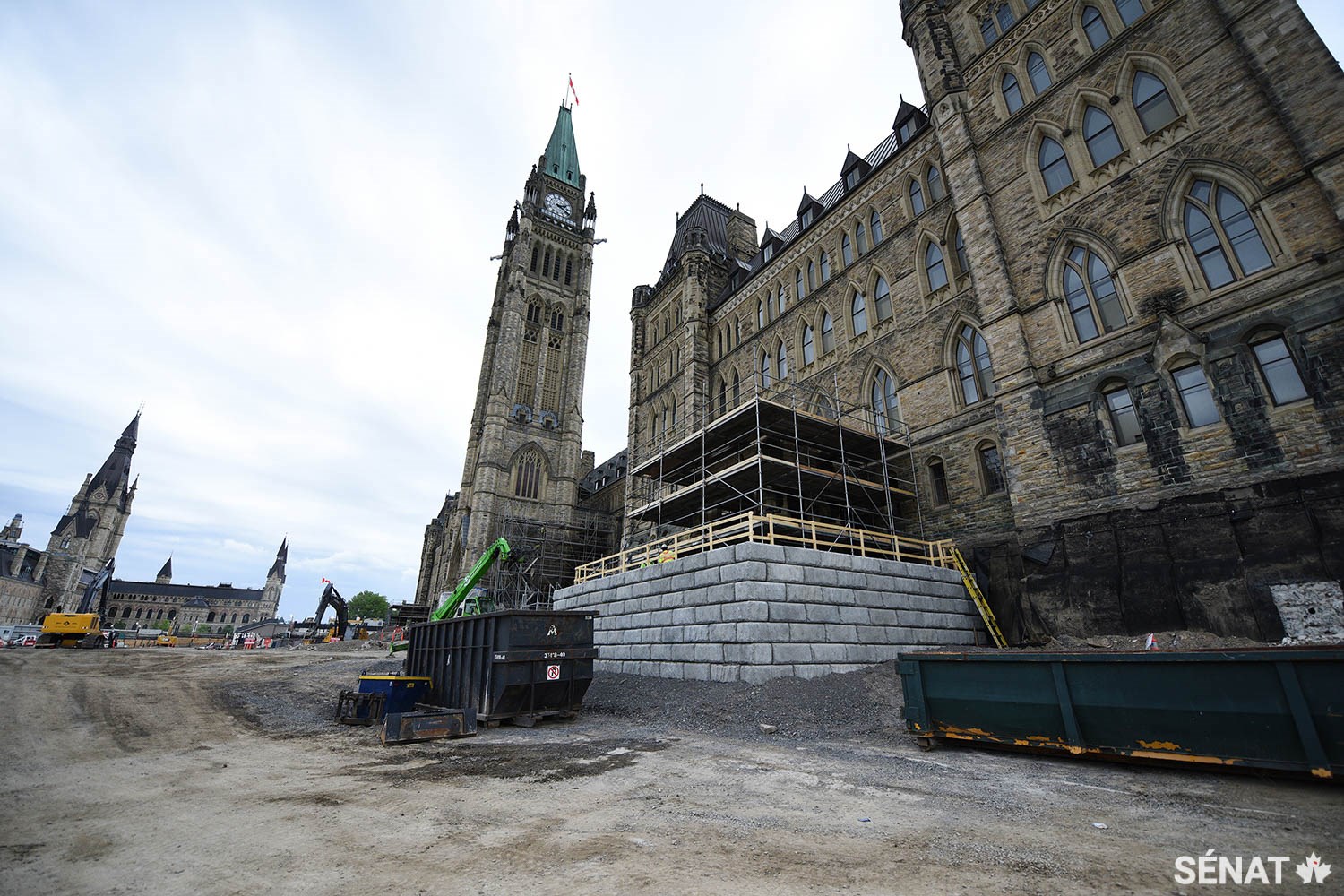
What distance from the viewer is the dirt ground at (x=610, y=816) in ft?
11.0

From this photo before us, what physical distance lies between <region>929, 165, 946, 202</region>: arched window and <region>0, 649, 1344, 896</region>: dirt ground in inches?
732

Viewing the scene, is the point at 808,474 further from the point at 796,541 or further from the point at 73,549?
the point at 73,549

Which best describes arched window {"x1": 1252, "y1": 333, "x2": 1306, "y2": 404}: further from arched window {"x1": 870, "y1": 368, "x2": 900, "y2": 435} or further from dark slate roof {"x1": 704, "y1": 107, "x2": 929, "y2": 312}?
dark slate roof {"x1": 704, "y1": 107, "x2": 929, "y2": 312}

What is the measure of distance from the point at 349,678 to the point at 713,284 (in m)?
26.0

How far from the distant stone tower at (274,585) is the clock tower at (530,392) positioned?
86.0 meters

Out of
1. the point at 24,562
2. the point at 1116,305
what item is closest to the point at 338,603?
the point at 1116,305

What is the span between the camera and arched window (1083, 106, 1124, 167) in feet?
47.9

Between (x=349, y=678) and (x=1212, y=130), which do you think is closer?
(x=1212, y=130)

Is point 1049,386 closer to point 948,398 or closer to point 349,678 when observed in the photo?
point 948,398

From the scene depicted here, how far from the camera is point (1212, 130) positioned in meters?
12.7

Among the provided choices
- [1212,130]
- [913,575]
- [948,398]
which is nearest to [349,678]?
[913,575]

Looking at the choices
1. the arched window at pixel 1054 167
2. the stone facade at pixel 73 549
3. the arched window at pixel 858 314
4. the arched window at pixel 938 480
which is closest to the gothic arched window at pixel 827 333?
the arched window at pixel 858 314

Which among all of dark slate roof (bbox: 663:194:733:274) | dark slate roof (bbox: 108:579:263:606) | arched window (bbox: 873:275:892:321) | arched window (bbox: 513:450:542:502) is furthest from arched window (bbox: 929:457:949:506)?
dark slate roof (bbox: 108:579:263:606)

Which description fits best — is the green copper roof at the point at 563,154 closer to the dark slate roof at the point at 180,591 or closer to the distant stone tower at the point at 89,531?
the distant stone tower at the point at 89,531
